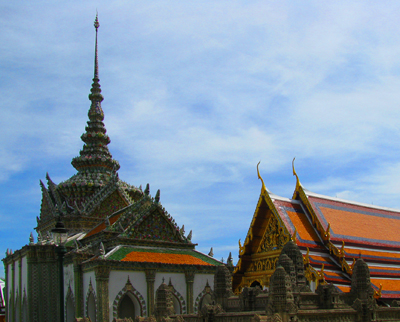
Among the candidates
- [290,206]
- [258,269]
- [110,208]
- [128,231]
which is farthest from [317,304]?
[110,208]

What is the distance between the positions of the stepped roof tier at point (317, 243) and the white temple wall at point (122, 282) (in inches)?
231

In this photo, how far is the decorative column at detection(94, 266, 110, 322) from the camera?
19.1 m

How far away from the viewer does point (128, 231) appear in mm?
22094

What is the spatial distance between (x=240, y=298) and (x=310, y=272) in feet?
7.89

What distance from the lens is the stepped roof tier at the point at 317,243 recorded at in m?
14.8

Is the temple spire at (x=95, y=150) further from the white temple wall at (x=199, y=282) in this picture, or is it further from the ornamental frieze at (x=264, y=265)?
the ornamental frieze at (x=264, y=265)

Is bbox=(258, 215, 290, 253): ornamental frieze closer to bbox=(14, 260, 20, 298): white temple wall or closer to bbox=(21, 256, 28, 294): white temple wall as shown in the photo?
bbox=(21, 256, 28, 294): white temple wall

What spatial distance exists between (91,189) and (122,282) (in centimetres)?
990

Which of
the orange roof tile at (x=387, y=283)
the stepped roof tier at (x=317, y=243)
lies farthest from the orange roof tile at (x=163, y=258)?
the orange roof tile at (x=387, y=283)

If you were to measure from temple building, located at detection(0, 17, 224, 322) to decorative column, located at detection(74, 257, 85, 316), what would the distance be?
0.13 feet

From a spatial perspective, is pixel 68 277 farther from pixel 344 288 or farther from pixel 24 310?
pixel 344 288

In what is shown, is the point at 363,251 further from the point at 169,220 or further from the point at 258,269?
the point at 169,220

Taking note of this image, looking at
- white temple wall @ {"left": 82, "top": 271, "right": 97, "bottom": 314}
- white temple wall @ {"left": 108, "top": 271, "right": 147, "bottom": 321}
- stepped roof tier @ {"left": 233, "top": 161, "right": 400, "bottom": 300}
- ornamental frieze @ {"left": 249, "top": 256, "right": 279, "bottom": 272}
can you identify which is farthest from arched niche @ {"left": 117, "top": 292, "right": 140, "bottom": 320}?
ornamental frieze @ {"left": 249, "top": 256, "right": 279, "bottom": 272}

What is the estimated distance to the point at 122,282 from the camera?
20156 mm
